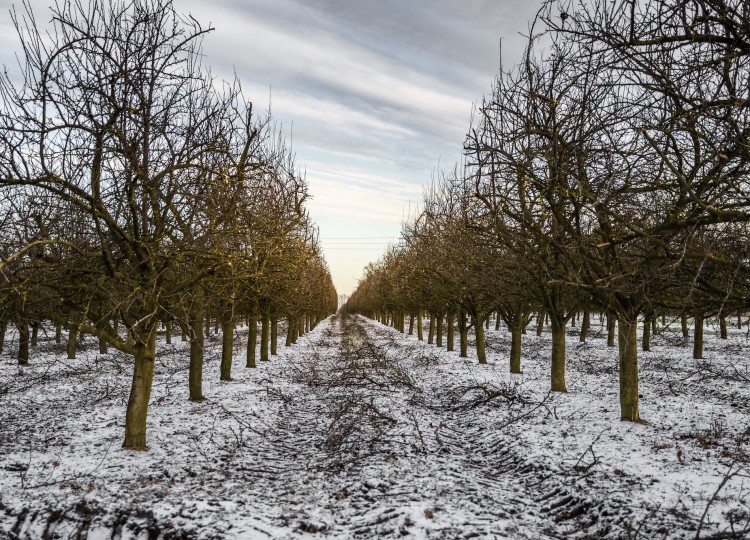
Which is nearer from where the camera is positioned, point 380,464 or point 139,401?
point 380,464

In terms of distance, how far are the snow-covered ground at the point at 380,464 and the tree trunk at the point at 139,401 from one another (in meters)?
0.34

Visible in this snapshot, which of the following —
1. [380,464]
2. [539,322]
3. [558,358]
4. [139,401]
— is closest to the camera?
[380,464]

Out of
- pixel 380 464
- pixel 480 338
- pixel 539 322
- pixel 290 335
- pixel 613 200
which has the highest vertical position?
pixel 613 200

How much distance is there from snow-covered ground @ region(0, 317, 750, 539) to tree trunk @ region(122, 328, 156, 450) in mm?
335

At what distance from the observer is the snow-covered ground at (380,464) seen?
5.77m

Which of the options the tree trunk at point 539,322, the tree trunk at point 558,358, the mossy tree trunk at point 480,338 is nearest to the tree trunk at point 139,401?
the tree trunk at point 558,358

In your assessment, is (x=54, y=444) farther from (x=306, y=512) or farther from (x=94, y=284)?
(x=306, y=512)

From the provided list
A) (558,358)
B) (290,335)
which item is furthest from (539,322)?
(558,358)

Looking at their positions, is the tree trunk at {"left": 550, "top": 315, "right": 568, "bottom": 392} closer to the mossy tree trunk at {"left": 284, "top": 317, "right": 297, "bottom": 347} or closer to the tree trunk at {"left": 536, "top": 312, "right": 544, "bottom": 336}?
the tree trunk at {"left": 536, "top": 312, "right": 544, "bottom": 336}

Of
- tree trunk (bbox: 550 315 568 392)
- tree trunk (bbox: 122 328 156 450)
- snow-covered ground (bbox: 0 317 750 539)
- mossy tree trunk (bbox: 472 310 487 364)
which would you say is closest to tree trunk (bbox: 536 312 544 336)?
mossy tree trunk (bbox: 472 310 487 364)

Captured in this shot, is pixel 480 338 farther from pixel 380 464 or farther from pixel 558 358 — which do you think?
pixel 380 464

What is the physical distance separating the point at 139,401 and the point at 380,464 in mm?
4566

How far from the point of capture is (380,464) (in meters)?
7.85

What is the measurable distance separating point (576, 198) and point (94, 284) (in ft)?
25.6
